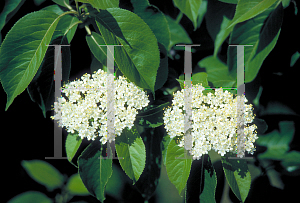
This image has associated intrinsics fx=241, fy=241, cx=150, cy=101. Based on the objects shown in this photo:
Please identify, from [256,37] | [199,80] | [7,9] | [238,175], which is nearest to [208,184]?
[238,175]

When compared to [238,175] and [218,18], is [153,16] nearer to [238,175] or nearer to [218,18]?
[218,18]

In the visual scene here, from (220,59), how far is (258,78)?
0.20 metres

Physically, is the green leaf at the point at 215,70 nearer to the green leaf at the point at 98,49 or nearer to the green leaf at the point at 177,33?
the green leaf at the point at 177,33

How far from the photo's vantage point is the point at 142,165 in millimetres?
839

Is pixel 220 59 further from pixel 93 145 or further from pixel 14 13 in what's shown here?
pixel 14 13

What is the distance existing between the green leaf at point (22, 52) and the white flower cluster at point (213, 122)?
46cm

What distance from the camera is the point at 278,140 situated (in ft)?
3.91

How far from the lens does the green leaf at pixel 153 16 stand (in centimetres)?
92

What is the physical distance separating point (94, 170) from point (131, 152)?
0.48ft

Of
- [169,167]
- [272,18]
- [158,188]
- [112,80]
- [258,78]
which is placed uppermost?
[272,18]

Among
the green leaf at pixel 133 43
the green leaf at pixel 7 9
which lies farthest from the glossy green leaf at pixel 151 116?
the green leaf at pixel 7 9

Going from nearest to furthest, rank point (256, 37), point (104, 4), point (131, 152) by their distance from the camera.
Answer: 1. point (104, 4)
2. point (131, 152)
3. point (256, 37)

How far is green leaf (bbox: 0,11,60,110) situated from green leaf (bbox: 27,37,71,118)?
135 millimetres

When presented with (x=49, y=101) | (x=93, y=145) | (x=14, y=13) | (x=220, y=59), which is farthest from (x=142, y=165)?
(x=14, y=13)
